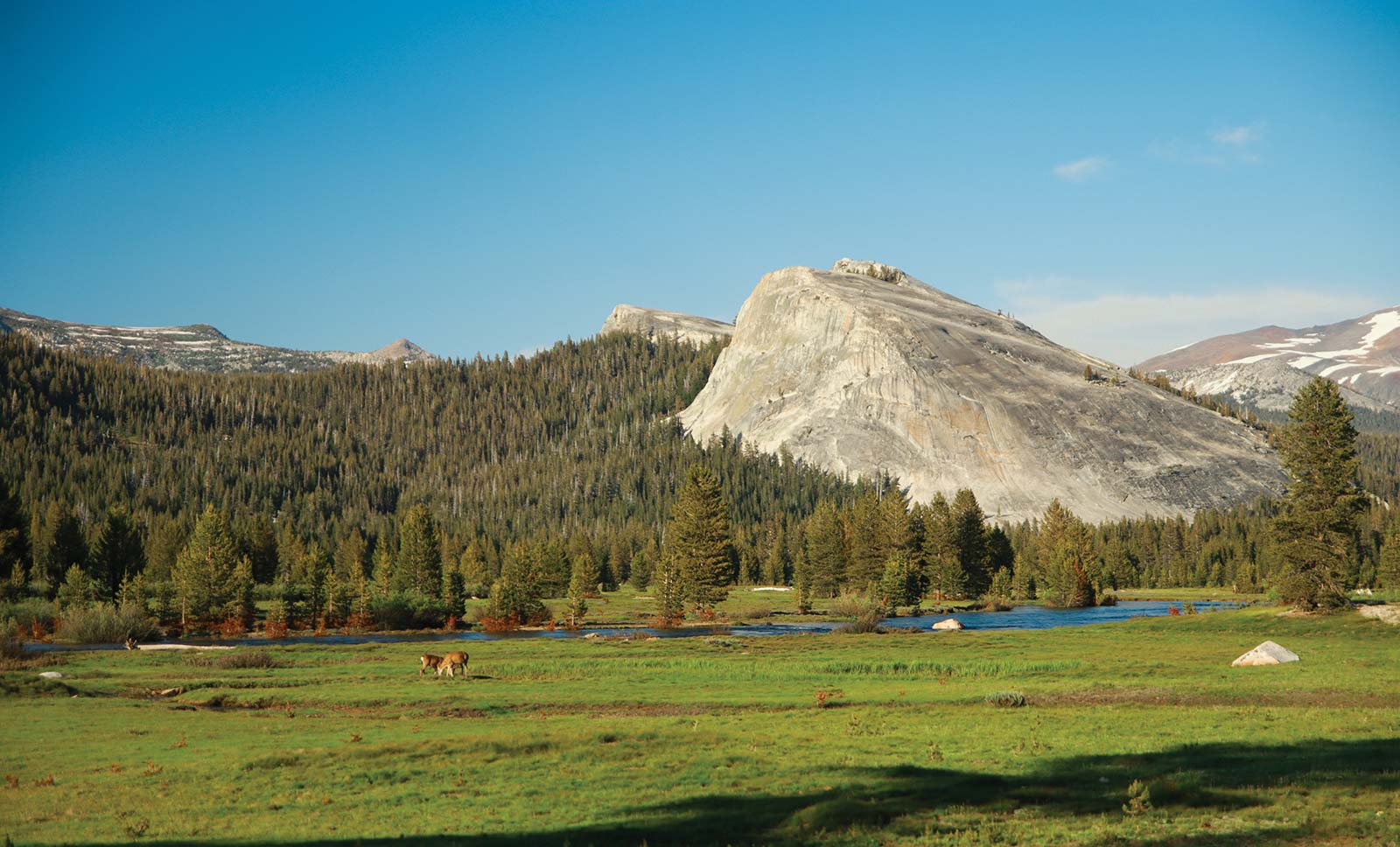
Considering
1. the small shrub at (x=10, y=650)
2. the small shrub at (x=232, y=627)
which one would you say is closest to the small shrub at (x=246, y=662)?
the small shrub at (x=10, y=650)

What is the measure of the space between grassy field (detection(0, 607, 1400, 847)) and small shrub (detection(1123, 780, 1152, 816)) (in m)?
0.12

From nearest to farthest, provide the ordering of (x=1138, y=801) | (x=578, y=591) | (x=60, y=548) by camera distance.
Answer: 1. (x=1138, y=801)
2. (x=578, y=591)
3. (x=60, y=548)

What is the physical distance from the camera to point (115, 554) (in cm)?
12431

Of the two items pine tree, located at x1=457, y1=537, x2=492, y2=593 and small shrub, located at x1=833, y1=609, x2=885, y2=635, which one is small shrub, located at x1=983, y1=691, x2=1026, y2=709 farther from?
pine tree, located at x1=457, y1=537, x2=492, y2=593

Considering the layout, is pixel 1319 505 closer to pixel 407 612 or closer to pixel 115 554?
pixel 407 612

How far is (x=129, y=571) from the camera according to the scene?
123000 millimetres

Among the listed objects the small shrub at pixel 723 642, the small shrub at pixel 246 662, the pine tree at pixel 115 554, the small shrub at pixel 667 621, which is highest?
the pine tree at pixel 115 554

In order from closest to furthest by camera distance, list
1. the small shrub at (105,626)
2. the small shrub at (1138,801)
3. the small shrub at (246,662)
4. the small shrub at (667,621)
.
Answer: the small shrub at (1138,801)
the small shrub at (246,662)
the small shrub at (105,626)
the small shrub at (667,621)

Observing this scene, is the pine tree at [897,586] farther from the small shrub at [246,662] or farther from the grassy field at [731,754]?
the small shrub at [246,662]

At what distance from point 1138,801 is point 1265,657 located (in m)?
35.6

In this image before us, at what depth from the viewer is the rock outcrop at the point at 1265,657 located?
5300 cm

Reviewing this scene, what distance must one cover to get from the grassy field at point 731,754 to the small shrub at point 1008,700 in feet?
1.50

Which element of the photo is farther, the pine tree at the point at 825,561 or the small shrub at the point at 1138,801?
the pine tree at the point at 825,561

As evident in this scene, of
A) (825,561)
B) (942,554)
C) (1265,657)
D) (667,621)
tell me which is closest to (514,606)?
(667,621)
